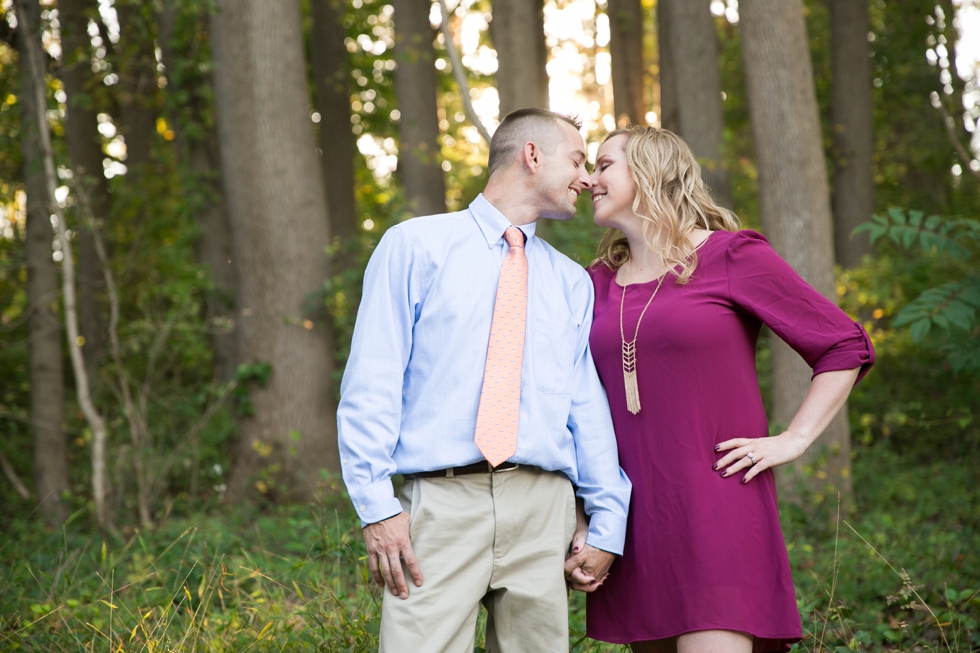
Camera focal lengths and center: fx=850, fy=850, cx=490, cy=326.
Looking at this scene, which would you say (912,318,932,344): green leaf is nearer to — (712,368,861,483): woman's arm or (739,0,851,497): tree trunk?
(712,368,861,483): woman's arm

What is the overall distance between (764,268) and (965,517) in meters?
5.32

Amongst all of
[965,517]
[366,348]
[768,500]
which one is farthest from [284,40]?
[965,517]

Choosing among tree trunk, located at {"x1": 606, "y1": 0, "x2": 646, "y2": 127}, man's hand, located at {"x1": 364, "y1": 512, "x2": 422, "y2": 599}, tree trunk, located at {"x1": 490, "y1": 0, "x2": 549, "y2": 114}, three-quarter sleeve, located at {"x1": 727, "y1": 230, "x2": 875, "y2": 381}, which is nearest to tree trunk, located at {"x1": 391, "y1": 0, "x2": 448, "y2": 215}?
tree trunk, located at {"x1": 490, "y1": 0, "x2": 549, "y2": 114}

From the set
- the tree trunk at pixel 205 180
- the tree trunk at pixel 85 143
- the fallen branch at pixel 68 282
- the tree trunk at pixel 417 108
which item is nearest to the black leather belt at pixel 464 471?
the fallen branch at pixel 68 282

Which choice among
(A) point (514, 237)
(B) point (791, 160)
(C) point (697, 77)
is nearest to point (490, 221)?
(A) point (514, 237)

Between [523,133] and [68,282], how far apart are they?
211 inches

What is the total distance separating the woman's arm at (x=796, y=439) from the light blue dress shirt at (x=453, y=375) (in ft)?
1.25

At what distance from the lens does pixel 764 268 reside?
9.43ft

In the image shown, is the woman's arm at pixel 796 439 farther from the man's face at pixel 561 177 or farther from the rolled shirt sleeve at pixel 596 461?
the man's face at pixel 561 177

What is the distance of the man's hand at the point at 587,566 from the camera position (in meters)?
2.79

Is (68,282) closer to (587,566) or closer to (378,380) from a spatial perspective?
(378,380)

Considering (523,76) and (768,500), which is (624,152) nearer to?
(768,500)

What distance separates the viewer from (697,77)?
353 inches

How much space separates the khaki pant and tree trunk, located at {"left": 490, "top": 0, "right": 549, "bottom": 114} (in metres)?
6.86
